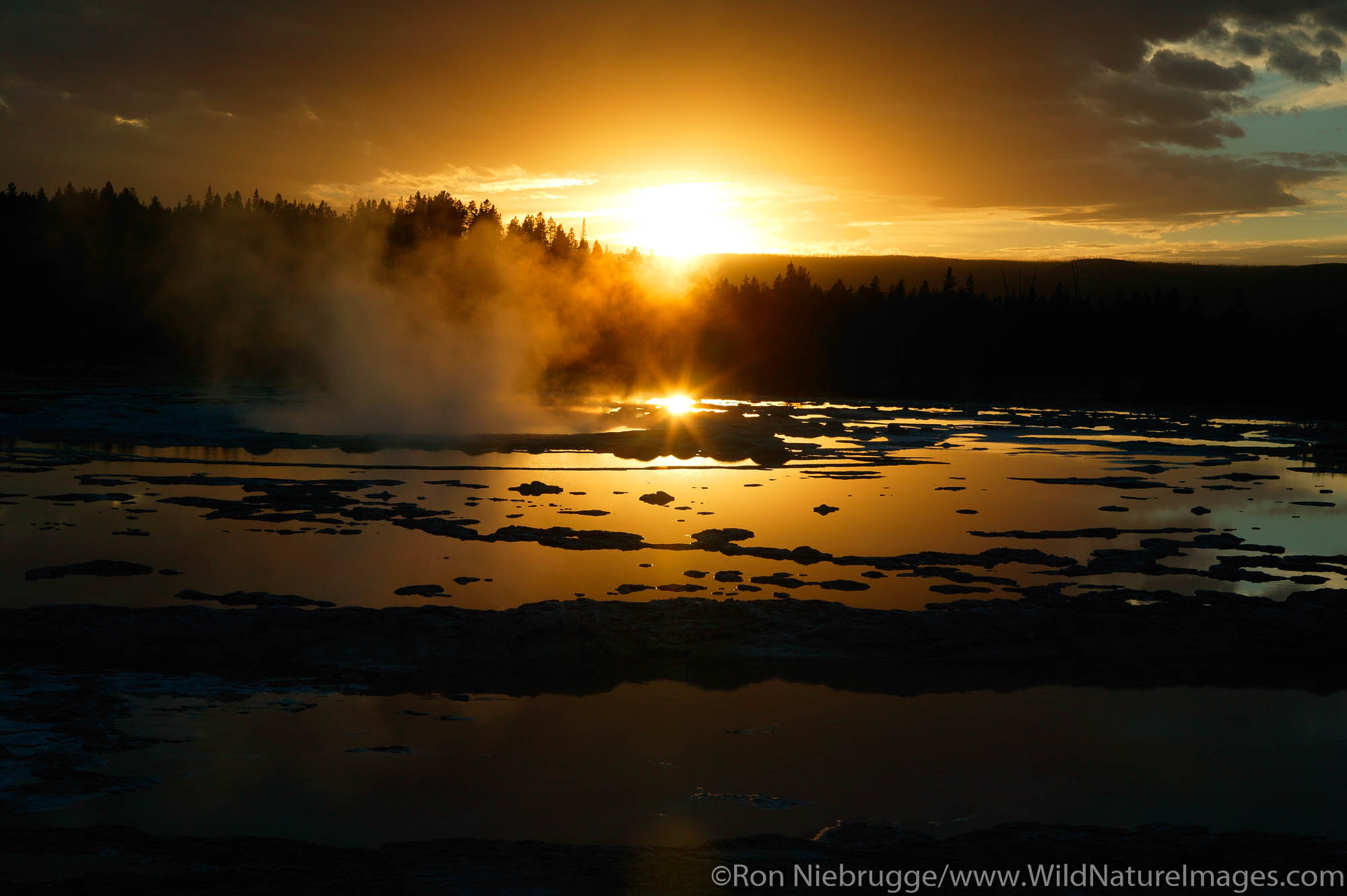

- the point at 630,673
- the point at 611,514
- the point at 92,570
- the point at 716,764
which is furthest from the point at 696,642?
the point at 611,514

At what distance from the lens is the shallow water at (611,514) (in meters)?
11.6

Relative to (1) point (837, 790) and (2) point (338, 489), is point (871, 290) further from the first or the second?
(1) point (837, 790)

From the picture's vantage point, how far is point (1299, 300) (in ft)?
646

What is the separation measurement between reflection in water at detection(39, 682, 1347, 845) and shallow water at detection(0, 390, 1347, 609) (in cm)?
318

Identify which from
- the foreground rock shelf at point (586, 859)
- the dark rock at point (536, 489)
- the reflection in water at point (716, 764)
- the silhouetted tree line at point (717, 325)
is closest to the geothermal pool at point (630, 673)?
the reflection in water at point (716, 764)

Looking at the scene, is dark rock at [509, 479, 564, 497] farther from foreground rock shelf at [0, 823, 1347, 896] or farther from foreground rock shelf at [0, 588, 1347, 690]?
foreground rock shelf at [0, 823, 1347, 896]

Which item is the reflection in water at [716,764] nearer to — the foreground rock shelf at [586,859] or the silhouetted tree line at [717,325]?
the foreground rock shelf at [586,859]

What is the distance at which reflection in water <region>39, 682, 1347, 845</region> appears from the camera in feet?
18.8

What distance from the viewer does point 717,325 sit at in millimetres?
103125

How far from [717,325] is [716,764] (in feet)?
321

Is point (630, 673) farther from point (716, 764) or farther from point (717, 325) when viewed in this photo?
point (717, 325)

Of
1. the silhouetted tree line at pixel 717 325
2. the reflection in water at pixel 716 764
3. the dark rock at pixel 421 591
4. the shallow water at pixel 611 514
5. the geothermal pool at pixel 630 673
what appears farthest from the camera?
the silhouetted tree line at pixel 717 325

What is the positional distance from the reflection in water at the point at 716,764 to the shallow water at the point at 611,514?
3176mm

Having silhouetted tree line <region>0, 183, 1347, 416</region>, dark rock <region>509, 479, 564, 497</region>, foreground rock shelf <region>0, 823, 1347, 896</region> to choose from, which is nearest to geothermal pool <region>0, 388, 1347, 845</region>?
dark rock <region>509, 479, 564, 497</region>
